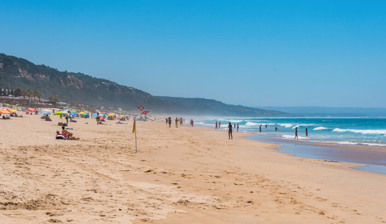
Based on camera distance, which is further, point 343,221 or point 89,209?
point 343,221

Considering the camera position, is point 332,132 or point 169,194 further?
point 332,132

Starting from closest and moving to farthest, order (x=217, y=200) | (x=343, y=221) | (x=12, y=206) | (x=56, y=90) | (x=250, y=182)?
(x=12, y=206), (x=343, y=221), (x=217, y=200), (x=250, y=182), (x=56, y=90)

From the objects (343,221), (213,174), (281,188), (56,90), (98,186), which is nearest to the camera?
(343,221)

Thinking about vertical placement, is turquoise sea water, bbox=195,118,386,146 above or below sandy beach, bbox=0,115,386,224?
below

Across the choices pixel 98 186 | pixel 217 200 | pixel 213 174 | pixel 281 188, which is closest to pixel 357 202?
pixel 281 188

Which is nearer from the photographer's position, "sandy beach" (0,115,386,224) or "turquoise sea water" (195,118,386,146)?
"sandy beach" (0,115,386,224)

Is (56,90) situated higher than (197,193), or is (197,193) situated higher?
(56,90)

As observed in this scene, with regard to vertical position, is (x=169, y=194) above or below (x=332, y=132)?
above

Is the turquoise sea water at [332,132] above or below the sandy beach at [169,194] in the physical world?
below

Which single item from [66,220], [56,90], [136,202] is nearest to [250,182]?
[136,202]

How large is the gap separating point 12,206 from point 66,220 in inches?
51.1

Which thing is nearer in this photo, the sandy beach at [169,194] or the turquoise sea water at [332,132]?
the sandy beach at [169,194]

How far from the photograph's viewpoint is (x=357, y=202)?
27.7ft

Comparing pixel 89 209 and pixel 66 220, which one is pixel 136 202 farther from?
pixel 66 220
